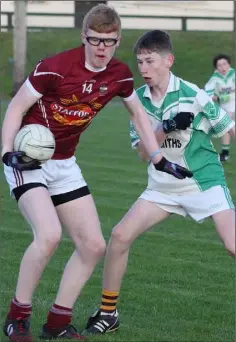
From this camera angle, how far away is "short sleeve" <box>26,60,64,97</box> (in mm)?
5875

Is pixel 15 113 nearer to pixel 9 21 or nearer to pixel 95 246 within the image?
pixel 95 246

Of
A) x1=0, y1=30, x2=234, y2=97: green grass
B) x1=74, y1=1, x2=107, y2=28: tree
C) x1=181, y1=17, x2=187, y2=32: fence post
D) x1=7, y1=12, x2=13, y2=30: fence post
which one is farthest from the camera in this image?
x1=74, y1=1, x2=107, y2=28: tree

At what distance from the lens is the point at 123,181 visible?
44.7 ft

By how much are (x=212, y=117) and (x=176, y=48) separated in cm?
3164

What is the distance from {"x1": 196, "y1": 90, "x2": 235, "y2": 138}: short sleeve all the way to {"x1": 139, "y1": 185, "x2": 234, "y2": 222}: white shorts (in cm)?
38

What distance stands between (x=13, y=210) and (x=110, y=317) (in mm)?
4995

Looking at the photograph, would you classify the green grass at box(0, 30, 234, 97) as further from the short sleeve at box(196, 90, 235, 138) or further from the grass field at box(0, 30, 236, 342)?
the short sleeve at box(196, 90, 235, 138)

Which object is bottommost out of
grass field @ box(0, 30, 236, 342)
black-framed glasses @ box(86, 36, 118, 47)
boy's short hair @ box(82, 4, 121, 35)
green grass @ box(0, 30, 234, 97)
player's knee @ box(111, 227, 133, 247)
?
green grass @ box(0, 30, 234, 97)

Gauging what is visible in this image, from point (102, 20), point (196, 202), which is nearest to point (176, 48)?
point (196, 202)

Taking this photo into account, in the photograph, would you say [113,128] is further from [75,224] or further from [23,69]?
[75,224]

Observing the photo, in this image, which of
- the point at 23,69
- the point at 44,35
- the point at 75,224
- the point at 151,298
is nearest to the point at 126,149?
the point at 151,298

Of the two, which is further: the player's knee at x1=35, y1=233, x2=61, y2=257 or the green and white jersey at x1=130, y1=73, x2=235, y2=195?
the green and white jersey at x1=130, y1=73, x2=235, y2=195

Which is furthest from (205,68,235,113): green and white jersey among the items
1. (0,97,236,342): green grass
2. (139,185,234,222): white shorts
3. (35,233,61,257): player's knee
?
(35,233,61,257): player's knee

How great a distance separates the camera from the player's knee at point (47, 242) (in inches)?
231
